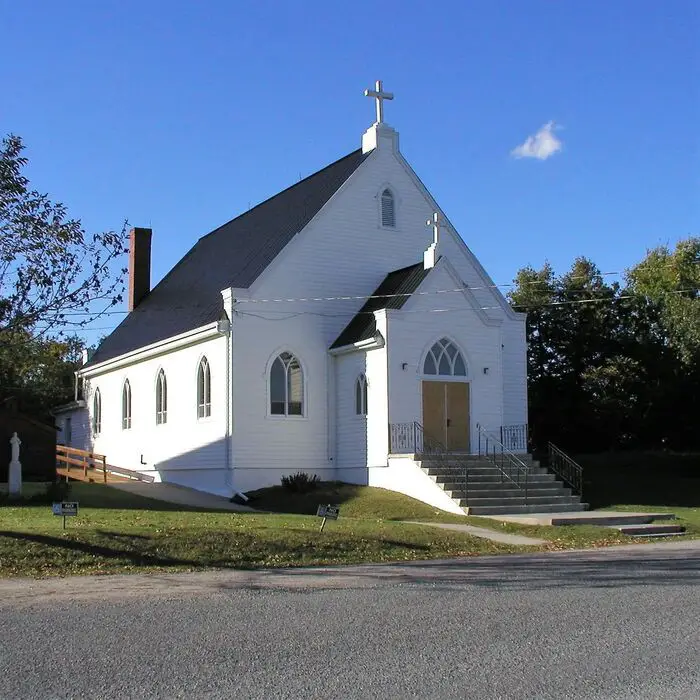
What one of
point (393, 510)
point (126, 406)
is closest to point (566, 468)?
point (393, 510)

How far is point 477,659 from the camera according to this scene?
7.71 meters

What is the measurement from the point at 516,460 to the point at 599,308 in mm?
16428

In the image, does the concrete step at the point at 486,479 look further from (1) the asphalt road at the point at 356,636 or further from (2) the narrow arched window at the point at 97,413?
(2) the narrow arched window at the point at 97,413

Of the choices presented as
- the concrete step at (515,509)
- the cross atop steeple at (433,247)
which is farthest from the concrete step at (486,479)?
the cross atop steeple at (433,247)

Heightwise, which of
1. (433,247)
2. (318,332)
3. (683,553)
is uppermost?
(433,247)

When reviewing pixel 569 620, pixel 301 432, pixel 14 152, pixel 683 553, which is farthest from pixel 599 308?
pixel 569 620

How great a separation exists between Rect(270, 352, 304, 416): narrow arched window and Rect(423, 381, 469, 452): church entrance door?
3875mm

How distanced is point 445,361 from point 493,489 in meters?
4.74

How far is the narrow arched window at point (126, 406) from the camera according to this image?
3634cm

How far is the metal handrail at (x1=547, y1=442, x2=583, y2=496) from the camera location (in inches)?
1024

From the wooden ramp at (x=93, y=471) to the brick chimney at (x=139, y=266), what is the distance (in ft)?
25.0

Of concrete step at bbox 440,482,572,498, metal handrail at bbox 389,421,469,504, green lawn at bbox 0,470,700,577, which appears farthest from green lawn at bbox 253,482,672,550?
metal handrail at bbox 389,421,469,504

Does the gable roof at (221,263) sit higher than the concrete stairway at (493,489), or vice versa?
the gable roof at (221,263)

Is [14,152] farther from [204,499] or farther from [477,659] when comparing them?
[204,499]
